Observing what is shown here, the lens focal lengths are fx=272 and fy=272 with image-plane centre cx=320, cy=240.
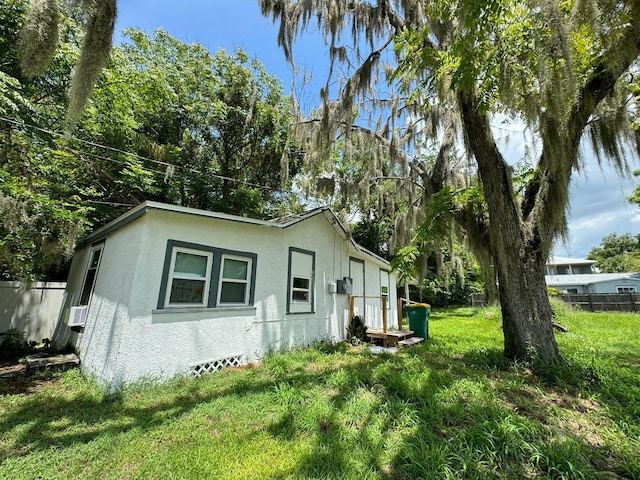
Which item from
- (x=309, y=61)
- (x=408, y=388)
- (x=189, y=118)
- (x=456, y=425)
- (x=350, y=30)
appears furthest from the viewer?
(x=189, y=118)

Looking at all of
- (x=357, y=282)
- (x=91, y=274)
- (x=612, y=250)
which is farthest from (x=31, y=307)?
(x=612, y=250)

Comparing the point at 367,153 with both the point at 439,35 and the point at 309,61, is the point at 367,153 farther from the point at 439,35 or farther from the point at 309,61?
the point at 439,35

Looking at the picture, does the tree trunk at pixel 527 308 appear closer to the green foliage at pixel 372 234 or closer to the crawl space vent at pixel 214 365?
the crawl space vent at pixel 214 365

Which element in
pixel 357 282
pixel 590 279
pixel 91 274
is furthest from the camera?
pixel 590 279

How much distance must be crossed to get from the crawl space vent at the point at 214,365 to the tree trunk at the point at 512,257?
4.93 meters

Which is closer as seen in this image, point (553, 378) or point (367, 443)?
point (367, 443)

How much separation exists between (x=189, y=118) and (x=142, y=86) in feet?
8.99

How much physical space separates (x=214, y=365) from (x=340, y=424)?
9.78 ft

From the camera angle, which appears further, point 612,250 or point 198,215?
point 612,250

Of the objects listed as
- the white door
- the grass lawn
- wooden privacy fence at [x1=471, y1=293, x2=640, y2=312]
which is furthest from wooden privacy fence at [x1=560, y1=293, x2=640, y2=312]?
the white door

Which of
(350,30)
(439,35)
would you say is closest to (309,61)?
(350,30)

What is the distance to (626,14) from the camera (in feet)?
9.40

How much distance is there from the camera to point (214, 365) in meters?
5.04

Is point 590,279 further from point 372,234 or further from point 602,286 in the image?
point 372,234
